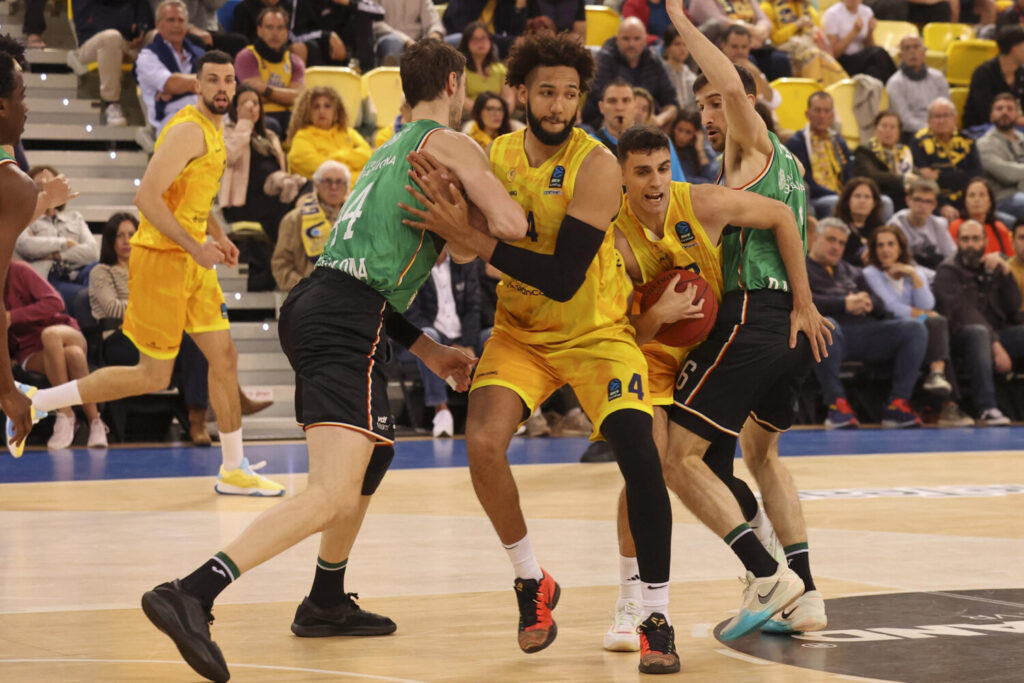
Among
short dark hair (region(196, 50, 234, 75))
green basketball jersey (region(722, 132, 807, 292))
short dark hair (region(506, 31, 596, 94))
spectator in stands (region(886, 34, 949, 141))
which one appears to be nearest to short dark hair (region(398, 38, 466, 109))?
short dark hair (region(506, 31, 596, 94))

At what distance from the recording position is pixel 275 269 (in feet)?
35.7

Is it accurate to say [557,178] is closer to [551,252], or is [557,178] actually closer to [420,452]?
[551,252]

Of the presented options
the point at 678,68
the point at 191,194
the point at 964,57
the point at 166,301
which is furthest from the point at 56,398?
the point at 964,57

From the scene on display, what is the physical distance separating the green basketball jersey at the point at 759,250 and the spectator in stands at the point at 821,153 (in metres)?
8.23

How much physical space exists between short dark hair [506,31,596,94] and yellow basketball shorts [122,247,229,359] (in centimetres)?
346

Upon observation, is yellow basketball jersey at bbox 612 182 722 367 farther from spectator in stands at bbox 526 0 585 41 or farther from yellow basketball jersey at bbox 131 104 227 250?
spectator in stands at bbox 526 0 585 41

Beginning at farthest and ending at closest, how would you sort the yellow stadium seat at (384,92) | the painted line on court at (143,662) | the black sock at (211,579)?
the yellow stadium seat at (384,92) → the painted line on court at (143,662) → the black sock at (211,579)

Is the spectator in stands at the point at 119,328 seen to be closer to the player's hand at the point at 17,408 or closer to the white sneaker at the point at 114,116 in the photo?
the white sneaker at the point at 114,116

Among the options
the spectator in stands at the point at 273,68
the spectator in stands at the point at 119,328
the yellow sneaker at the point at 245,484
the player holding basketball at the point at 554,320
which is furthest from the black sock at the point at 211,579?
the spectator in stands at the point at 273,68

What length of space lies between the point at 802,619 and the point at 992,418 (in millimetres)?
8197

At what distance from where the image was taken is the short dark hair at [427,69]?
13.9 ft

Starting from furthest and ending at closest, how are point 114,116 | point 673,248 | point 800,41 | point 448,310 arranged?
point 800,41, point 114,116, point 448,310, point 673,248

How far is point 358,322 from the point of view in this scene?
412 centimetres

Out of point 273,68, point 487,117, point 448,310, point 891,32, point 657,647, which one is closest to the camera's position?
point 657,647
